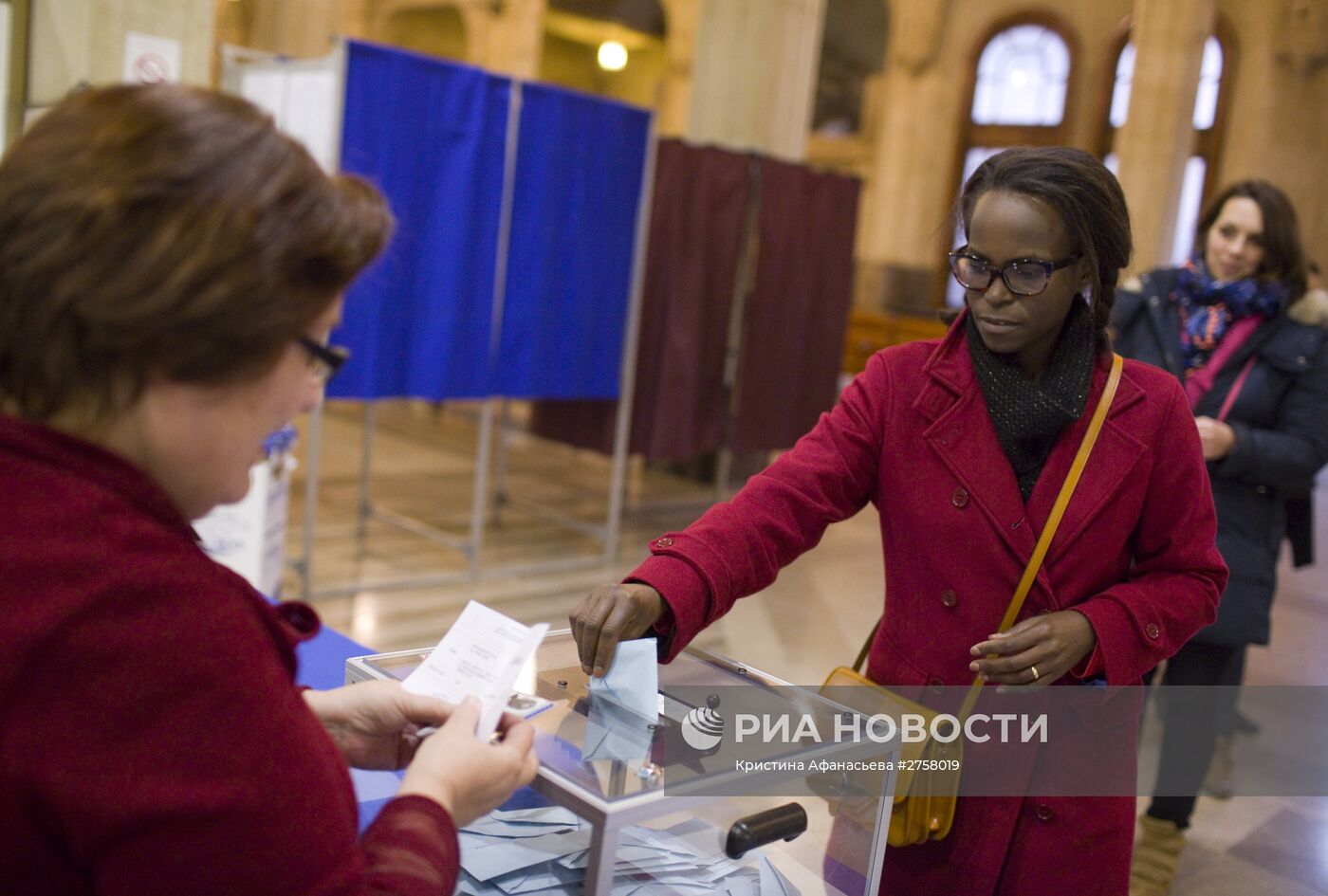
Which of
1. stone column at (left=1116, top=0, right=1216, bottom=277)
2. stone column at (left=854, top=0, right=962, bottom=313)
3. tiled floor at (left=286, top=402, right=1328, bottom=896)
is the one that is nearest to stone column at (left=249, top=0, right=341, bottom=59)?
tiled floor at (left=286, top=402, right=1328, bottom=896)

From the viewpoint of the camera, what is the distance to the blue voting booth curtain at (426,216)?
16.4 feet

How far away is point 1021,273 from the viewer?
5.50 feet

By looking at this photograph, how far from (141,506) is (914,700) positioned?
125 cm

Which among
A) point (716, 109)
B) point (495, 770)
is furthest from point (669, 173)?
point (495, 770)

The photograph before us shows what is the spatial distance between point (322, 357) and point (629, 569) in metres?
5.56

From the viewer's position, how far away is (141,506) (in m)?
0.92

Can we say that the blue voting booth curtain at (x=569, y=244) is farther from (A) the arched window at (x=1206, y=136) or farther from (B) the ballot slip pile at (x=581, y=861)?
(A) the arched window at (x=1206, y=136)

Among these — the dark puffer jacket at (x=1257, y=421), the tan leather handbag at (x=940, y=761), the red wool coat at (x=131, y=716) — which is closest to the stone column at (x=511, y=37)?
the dark puffer jacket at (x=1257, y=421)

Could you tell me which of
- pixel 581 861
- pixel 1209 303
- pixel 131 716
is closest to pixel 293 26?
pixel 1209 303

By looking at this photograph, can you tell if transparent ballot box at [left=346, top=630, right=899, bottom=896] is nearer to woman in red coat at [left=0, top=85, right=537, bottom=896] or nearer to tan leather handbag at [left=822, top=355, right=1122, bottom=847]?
tan leather handbag at [left=822, top=355, right=1122, bottom=847]

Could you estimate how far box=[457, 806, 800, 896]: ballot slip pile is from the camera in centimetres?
137

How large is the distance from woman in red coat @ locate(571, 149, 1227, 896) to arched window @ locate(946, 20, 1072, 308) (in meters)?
15.4

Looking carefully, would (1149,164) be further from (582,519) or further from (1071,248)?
(1071,248)

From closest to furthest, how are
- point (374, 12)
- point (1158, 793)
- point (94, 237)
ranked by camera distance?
point (94, 237)
point (1158, 793)
point (374, 12)
